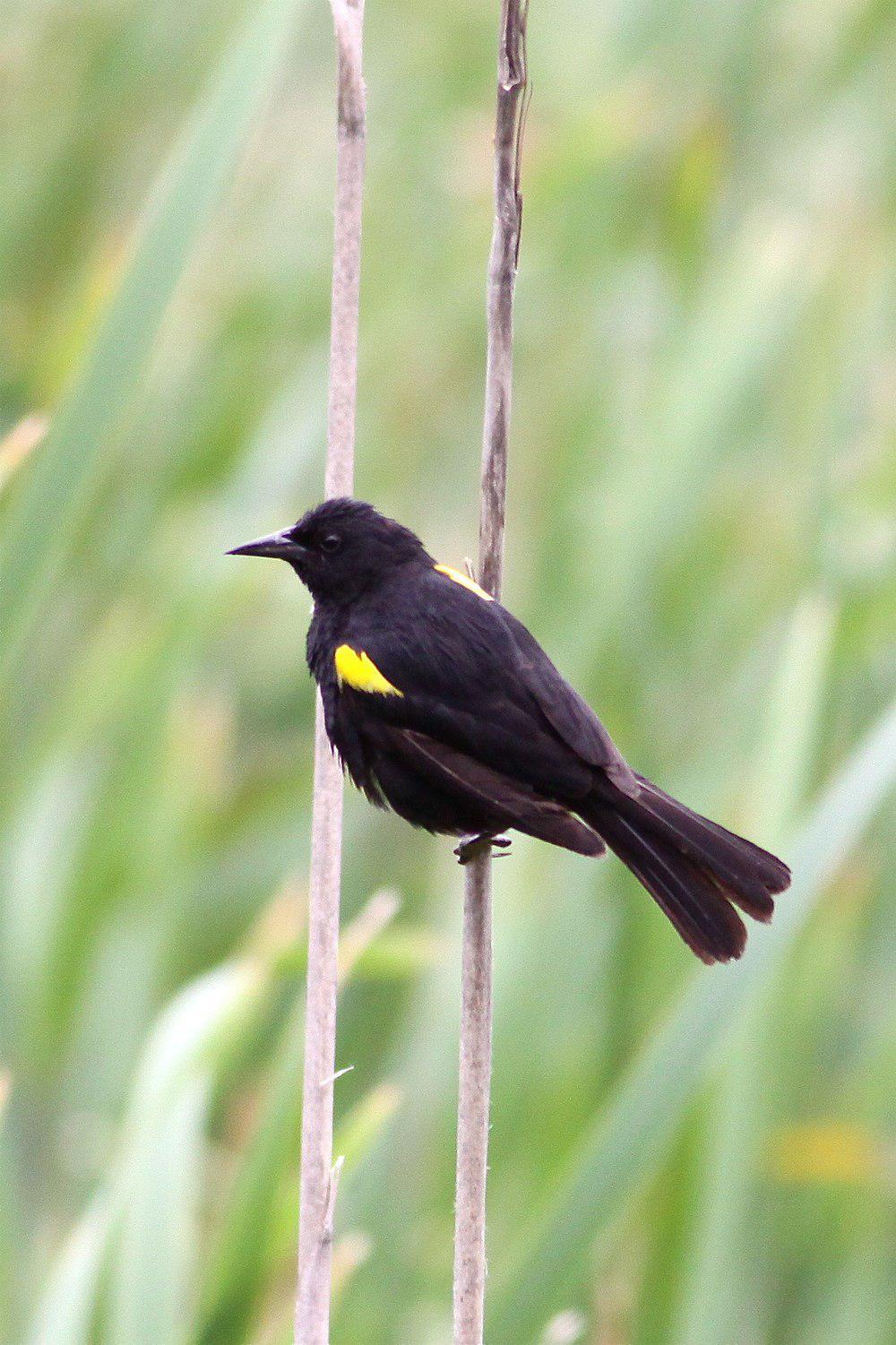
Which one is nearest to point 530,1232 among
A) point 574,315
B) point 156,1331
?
point 156,1331

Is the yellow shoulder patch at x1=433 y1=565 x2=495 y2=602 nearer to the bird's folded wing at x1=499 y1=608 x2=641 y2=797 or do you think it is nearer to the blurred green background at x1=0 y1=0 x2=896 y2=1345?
the bird's folded wing at x1=499 y1=608 x2=641 y2=797

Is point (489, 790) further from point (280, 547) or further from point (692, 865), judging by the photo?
point (280, 547)

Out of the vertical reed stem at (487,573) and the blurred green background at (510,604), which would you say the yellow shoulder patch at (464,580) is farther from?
the blurred green background at (510,604)

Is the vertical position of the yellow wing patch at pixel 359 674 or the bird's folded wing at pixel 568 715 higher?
the yellow wing patch at pixel 359 674

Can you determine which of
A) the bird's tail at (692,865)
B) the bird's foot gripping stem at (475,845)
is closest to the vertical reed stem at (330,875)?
the bird's foot gripping stem at (475,845)

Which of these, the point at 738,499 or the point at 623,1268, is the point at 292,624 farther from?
the point at 623,1268

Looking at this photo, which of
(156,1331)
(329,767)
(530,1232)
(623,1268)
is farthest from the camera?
(623,1268)
